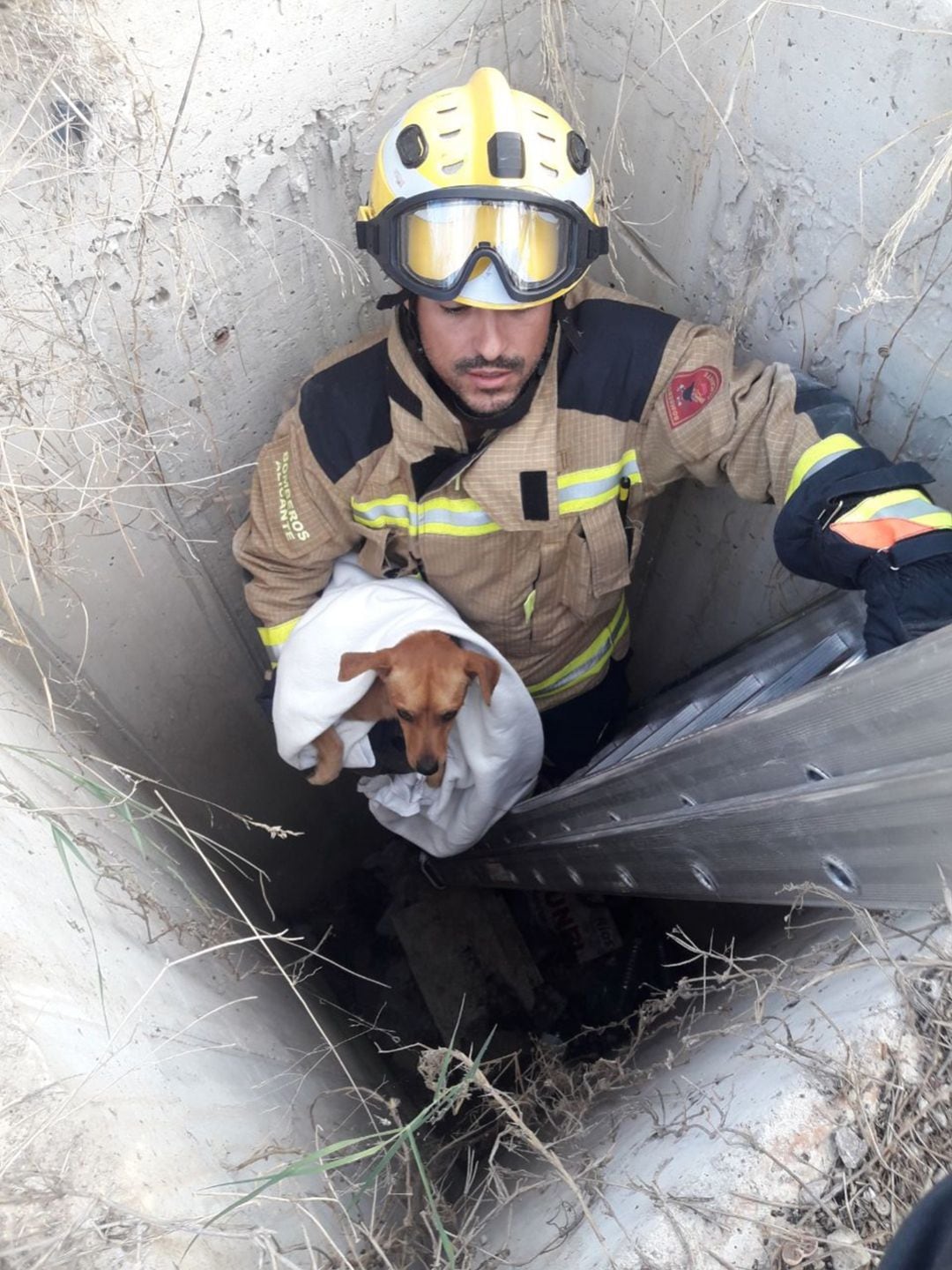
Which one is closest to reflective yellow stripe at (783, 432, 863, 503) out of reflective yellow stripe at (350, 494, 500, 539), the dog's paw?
reflective yellow stripe at (350, 494, 500, 539)

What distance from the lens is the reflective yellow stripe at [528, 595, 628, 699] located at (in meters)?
2.62

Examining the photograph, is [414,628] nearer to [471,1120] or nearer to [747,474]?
[747,474]

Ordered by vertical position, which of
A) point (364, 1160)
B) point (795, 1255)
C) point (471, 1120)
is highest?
point (795, 1255)

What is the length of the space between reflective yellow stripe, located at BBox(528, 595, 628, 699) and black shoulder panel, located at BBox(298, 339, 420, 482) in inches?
34.0

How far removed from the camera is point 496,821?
278 centimetres

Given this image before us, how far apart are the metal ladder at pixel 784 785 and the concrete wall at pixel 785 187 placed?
392 mm

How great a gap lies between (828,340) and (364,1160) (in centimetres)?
177

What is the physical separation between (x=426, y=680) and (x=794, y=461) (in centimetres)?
96

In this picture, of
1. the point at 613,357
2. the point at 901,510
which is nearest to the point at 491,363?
the point at 613,357

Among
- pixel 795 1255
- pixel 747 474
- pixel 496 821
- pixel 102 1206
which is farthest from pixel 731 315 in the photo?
pixel 102 1206

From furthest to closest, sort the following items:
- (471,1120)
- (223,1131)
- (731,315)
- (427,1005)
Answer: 1. (427,1005)
2. (471,1120)
3. (731,315)
4. (223,1131)

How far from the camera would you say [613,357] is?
6.57 ft

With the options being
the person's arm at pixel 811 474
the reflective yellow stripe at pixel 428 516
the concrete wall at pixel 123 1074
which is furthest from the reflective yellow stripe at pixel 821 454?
the concrete wall at pixel 123 1074

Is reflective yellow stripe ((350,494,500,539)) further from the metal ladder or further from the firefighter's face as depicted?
the metal ladder
